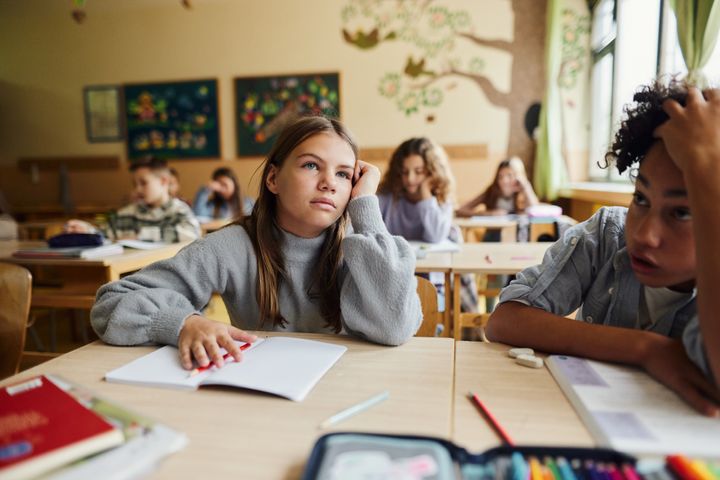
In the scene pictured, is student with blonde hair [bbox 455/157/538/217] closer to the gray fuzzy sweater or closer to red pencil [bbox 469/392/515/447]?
the gray fuzzy sweater

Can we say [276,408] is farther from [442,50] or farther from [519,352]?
[442,50]

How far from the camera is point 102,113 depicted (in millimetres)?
5746

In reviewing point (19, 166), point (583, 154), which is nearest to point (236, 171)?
point (19, 166)

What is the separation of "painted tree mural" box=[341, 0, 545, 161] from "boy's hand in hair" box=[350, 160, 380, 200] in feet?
13.5

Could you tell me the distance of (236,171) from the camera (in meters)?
5.51

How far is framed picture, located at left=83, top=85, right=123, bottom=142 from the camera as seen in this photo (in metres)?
5.71

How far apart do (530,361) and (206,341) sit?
556 mm

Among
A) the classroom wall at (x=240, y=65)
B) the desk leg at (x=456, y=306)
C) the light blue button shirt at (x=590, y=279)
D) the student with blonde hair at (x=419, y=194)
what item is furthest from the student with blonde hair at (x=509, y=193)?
the light blue button shirt at (x=590, y=279)

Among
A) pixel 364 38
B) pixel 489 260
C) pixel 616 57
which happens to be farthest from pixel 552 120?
pixel 489 260

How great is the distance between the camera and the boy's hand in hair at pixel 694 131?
647mm

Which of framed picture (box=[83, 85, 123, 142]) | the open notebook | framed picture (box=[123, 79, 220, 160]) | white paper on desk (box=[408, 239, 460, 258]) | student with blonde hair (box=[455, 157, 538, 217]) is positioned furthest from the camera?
framed picture (box=[83, 85, 123, 142])

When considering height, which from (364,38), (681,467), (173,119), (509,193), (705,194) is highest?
(364,38)

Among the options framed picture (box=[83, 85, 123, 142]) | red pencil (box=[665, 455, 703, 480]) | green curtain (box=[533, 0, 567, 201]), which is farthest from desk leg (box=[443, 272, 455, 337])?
framed picture (box=[83, 85, 123, 142])

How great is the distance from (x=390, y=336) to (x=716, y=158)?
22.8 inches
